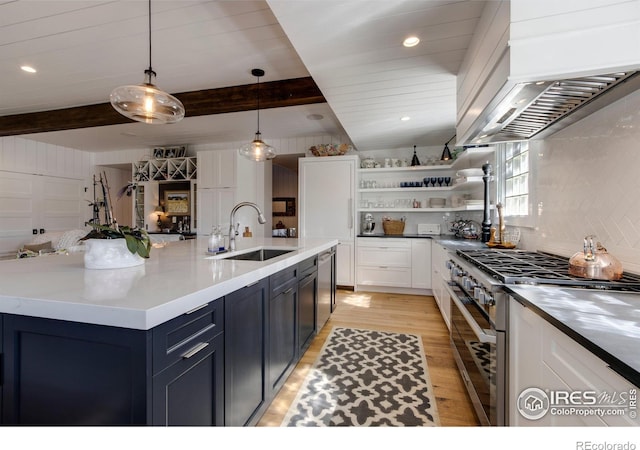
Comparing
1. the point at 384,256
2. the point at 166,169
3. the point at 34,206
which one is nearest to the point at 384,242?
the point at 384,256

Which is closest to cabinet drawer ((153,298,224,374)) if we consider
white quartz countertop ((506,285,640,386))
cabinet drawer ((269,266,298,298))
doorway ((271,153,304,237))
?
cabinet drawer ((269,266,298,298))

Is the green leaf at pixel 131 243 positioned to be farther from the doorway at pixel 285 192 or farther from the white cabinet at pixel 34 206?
the doorway at pixel 285 192

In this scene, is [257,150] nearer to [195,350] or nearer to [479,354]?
[195,350]

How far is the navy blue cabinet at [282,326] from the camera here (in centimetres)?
166

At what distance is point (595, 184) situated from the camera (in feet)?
5.16

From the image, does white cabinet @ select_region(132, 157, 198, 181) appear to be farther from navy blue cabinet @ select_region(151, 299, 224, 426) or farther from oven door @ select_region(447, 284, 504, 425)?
oven door @ select_region(447, 284, 504, 425)

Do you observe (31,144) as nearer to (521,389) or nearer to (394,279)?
(394,279)

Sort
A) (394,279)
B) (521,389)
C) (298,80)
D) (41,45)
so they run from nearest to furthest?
(521,389)
(41,45)
(298,80)
(394,279)

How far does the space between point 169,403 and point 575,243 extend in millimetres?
2281

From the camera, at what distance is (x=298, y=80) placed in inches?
118

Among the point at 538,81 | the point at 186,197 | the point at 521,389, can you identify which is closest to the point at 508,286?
the point at 521,389

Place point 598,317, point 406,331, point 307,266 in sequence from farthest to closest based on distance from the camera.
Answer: point 406,331 < point 307,266 < point 598,317

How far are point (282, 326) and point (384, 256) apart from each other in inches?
109

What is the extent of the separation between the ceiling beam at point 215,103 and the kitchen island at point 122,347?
2370 mm
